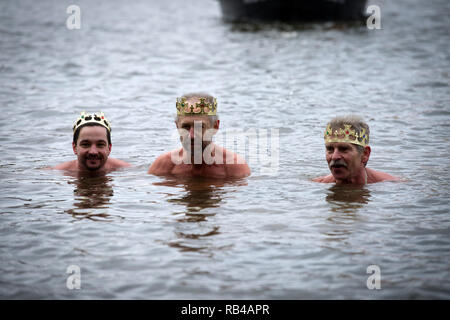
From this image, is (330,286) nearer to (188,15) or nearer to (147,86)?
(147,86)

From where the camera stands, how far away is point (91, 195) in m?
8.32

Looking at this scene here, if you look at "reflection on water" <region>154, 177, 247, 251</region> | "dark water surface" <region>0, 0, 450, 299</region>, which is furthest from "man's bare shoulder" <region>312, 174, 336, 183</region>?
"reflection on water" <region>154, 177, 247, 251</region>

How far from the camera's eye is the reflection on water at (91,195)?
24.4 feet

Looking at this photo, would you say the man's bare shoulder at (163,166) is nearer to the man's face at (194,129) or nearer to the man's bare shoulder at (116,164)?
the man's bare shoulder at (116,164)

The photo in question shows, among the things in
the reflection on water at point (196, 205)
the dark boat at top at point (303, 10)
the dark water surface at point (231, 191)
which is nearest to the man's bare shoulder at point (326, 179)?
the dark water surface at point (231, 191)

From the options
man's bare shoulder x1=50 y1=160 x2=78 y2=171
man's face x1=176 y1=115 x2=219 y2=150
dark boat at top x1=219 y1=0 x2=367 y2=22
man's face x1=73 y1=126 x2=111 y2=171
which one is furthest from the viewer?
dark boat at top x1=219 y1=0 x2=367 y2=22

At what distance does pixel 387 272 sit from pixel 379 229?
3.88ft

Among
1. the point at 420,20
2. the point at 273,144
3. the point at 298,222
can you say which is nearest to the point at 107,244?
the point at 298,222

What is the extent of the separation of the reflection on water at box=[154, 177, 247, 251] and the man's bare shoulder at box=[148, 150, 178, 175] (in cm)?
24

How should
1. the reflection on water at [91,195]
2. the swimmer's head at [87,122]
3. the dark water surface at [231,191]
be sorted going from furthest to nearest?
the swimmer's head at [87,122] < the reflection on water at [91,195] < the dark water surface at [231,191]

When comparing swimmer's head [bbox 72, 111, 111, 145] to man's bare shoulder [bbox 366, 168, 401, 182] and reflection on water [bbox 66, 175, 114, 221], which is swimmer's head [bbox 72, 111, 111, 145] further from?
man's bare shoulder [bbox 366, 168, 401, 182]

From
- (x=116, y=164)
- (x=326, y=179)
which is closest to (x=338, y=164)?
(x=326, y=179)

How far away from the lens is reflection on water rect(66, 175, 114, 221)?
743 cm

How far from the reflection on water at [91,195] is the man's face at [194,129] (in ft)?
4.06
